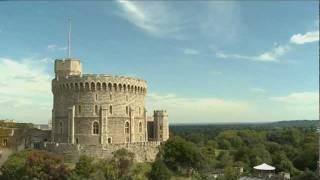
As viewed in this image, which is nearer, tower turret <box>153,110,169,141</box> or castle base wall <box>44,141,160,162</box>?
castle base wall <box>44,141,160,162</box>

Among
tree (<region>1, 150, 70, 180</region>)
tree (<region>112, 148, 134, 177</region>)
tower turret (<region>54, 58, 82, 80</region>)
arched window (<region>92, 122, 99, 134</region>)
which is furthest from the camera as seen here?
tower turret (<region>54, 58, 82, 80</region>)

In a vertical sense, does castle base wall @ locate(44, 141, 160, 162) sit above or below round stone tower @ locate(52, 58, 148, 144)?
below

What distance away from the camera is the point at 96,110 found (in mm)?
58531

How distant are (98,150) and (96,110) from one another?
22.1 ft

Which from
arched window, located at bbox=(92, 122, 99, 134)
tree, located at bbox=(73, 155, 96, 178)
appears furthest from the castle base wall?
tree, located at bbox=(73, 155, 96, 178)

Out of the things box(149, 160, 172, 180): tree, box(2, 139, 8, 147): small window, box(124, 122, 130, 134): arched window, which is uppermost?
box(124, 122, 130, 134): arched window

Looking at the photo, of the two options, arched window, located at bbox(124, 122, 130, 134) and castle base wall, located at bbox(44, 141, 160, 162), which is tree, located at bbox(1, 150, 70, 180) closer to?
castle base wall, located at bbox(44, 141, 160, 162)

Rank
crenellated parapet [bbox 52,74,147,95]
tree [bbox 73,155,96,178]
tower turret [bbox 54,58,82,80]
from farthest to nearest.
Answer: tower turret [bbox 54,58,82,80]
crenellated parapet [bbox 52,74,147,95]
tree [bbox 73,155,96,178]

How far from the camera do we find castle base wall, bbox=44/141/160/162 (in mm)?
53500

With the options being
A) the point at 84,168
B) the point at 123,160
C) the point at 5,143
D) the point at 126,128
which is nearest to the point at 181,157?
the point at 123,160

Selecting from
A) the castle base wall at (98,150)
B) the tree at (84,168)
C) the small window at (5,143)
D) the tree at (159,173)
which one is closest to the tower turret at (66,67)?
the castle base wall at (98,150)

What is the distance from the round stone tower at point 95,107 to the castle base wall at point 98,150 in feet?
13.0

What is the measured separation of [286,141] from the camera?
318 feet

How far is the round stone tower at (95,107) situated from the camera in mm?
58344
